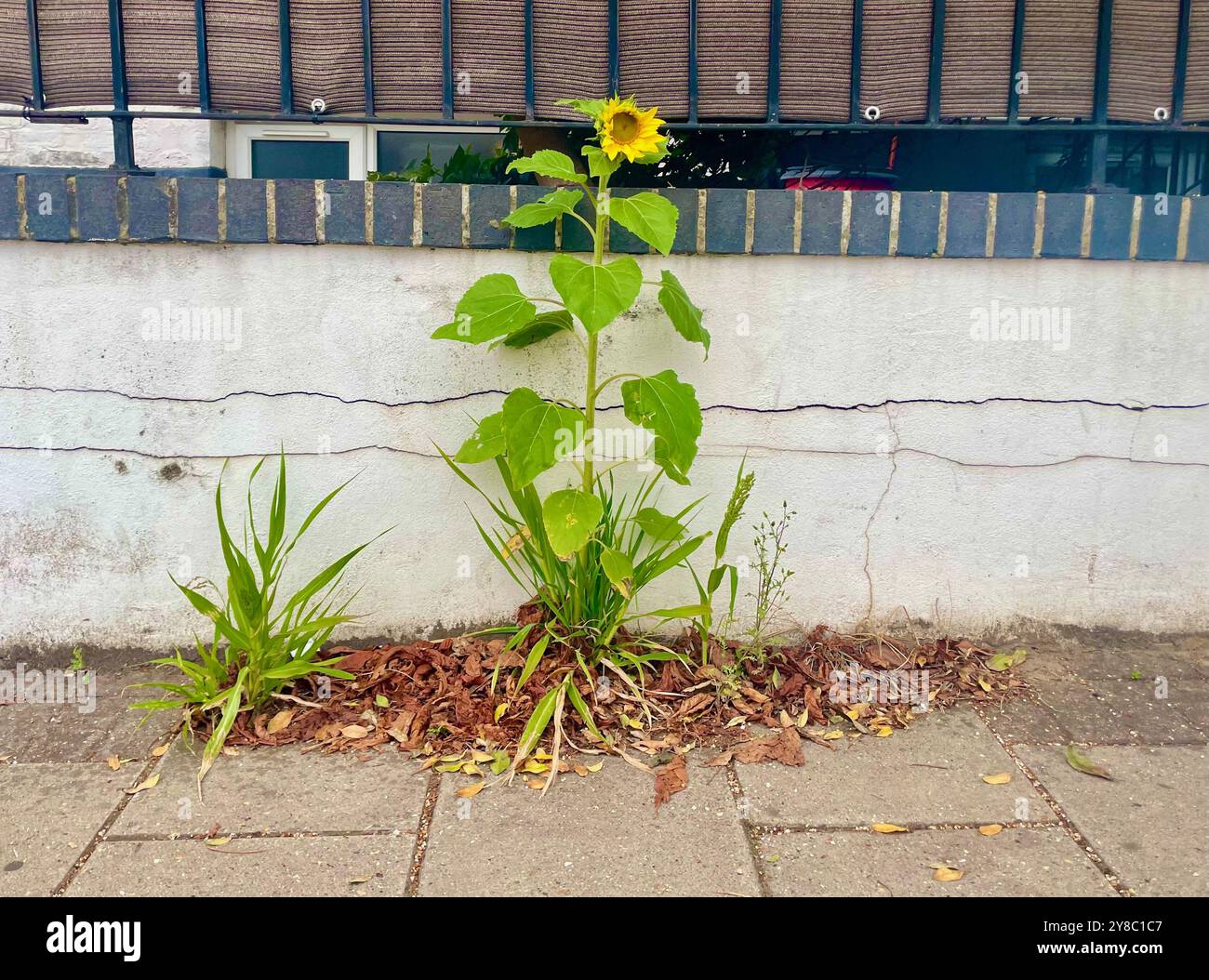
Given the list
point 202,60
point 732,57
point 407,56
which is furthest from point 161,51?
point 732,57

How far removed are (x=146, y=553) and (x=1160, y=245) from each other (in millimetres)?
3208

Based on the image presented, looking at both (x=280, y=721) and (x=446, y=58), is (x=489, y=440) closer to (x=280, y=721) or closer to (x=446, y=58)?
(x=280, y=721)

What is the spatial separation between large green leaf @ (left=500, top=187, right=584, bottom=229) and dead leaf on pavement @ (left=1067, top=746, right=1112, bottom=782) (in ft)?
6.51

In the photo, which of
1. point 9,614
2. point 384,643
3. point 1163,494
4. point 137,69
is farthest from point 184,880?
point 1163,494

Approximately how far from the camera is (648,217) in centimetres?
277

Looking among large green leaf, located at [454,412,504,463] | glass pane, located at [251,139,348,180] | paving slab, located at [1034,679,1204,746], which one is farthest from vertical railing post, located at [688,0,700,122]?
glass pane, located at [251,139,348,180]

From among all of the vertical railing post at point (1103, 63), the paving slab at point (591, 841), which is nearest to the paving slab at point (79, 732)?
the paving slab at point (591, 841)

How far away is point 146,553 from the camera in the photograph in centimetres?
325

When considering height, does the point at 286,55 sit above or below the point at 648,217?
above

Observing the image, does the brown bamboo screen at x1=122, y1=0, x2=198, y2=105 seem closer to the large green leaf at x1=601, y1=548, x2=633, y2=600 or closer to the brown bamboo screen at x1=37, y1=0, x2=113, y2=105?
the brown bamboo screen at x1=37, y1=0, x2=113, y2=105

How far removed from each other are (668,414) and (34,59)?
217 cm

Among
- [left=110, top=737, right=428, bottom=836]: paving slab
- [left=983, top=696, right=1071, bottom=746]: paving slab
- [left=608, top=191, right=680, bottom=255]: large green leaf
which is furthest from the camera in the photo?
[left=983, top=696, right=1071, bottom=746]: paving slab

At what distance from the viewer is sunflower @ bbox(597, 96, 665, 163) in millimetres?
2783

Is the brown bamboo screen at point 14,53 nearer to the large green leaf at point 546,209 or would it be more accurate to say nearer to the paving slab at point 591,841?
the large green leaf at point 546,209
